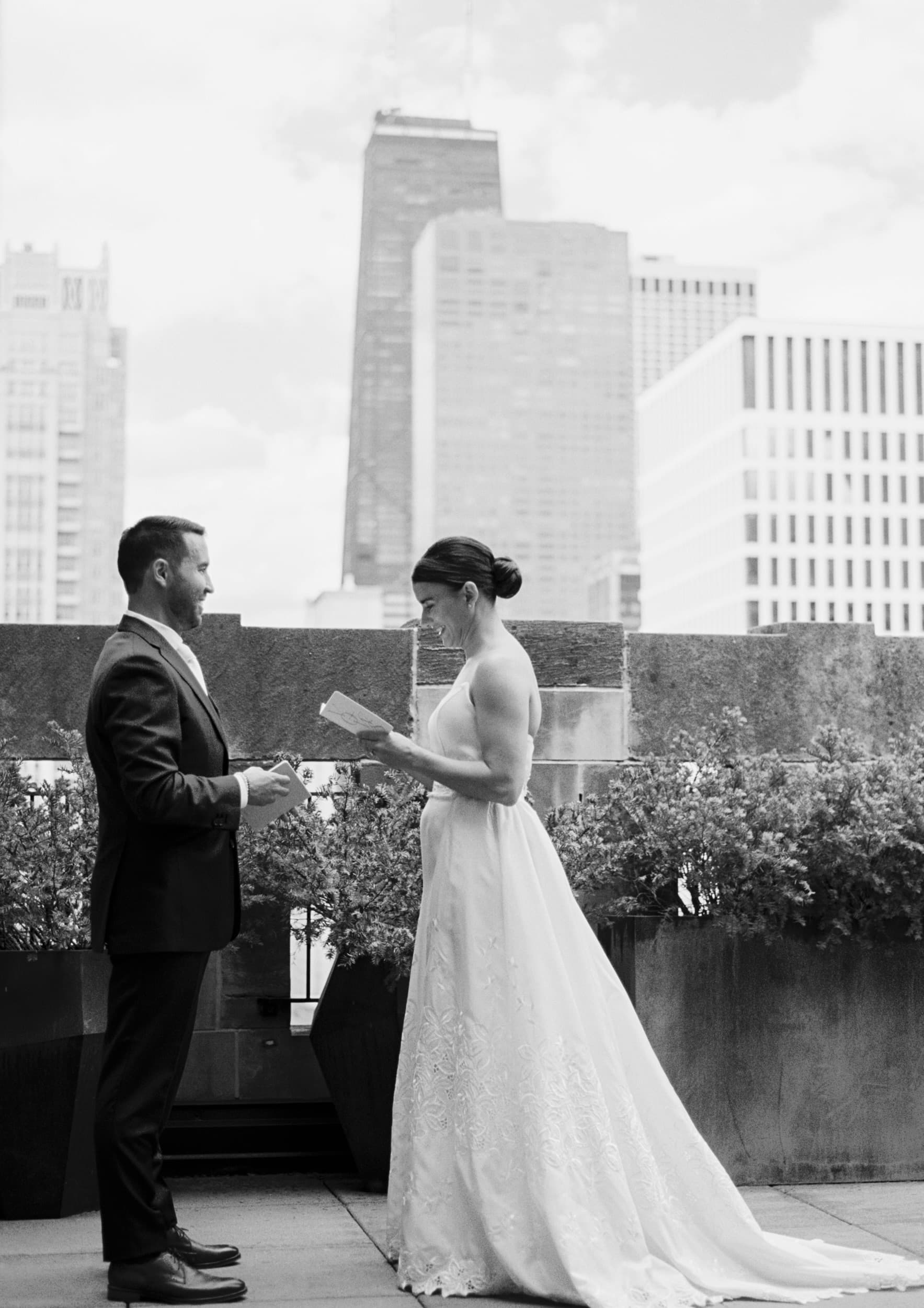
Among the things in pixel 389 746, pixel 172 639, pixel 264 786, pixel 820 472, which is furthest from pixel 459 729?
pixel 820 472

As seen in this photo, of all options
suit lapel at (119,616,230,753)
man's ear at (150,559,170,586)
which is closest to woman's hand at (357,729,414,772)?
suit lapel at (119,616,230,753)

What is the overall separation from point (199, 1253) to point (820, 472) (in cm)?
13190

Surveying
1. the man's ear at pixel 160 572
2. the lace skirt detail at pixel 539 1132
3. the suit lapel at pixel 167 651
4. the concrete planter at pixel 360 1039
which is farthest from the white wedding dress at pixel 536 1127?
the concrete planter at pixel 360 1039

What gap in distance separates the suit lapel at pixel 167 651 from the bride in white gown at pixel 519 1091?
1.68 ft

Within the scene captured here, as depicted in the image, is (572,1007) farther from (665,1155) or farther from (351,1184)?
(351,1184)

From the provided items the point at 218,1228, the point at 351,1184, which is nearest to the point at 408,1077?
the point at 218,1228

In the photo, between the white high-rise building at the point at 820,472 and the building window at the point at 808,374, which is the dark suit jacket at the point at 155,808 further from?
the building window at the point at 808,374

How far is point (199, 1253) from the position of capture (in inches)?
184

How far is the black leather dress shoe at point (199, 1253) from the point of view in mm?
4574

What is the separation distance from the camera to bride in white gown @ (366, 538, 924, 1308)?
445 cm

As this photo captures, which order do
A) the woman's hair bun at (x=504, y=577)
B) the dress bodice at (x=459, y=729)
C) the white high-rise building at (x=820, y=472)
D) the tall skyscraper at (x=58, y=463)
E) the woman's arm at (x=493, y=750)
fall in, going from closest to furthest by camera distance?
the woman's arm at (x=493, y=750), the dress bodice at (x=459, y=729), the woman's hair bun at (x=504, y=577), the white high-rise building at (x=820, y=472), the tall skyscraper at (x=58, y=463)

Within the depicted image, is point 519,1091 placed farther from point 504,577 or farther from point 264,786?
point 504,577

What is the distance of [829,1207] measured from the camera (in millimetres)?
5551

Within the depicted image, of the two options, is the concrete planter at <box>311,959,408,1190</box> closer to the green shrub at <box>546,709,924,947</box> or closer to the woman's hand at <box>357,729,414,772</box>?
the green shrub at <box>546,709,924,947</box>
